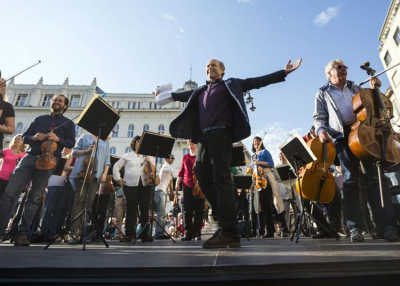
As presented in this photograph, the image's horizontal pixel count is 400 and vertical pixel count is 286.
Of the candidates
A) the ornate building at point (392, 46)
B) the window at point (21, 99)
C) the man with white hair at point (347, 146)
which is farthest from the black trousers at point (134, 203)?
the window at point (21, 99)

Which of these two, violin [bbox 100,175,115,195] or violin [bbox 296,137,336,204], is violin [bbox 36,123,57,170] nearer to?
violin [bbox 100,175,115,195]

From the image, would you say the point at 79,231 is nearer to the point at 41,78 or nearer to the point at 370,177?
the point at 370,177

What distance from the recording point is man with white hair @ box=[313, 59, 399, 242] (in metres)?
3.15

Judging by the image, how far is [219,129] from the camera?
9.88ft

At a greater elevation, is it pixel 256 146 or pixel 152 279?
pixel 256 146

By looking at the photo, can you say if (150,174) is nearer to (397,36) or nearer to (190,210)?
(190,210)

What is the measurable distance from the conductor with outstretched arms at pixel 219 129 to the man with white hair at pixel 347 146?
0.82m

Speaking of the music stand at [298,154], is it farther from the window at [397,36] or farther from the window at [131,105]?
the window at [131,105]

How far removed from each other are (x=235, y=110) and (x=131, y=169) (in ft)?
10.0

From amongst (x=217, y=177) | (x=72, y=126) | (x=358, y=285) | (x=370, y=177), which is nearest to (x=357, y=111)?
(x=370, y=177)

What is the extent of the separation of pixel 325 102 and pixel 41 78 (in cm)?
4775

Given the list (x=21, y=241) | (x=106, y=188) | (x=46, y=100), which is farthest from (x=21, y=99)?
(x=21, y=241)

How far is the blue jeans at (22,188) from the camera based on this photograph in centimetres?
350

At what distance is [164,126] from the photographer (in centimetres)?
3712
